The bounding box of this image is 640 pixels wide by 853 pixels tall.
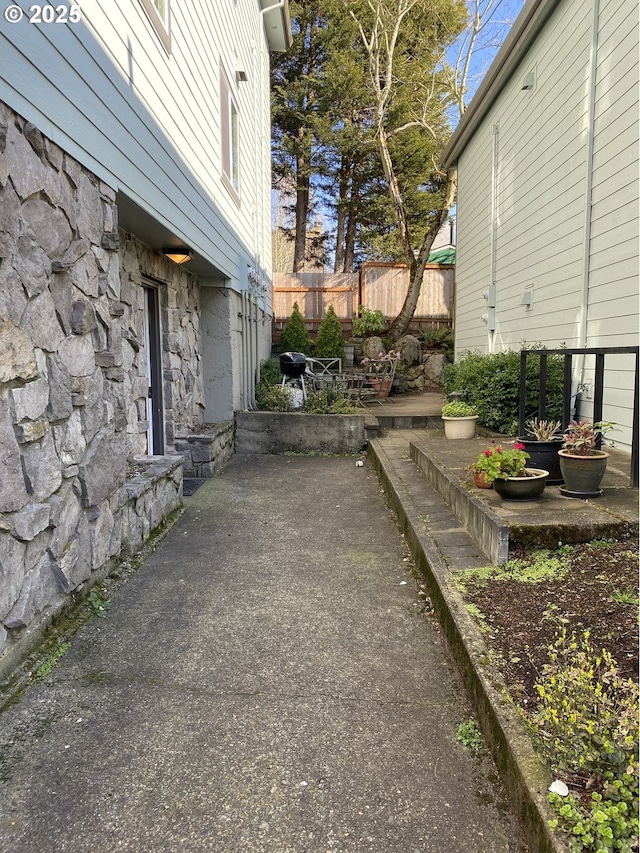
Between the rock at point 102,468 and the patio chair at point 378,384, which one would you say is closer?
the rock at point 102,468

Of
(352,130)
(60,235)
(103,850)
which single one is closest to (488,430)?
(60,235)

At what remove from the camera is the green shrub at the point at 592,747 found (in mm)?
1401

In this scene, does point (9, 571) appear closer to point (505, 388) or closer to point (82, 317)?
point (82, 317)

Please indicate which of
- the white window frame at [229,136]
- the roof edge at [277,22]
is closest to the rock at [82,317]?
the white window frame at [229,136]

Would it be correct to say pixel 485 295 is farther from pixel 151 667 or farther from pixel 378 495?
pixel 151 667

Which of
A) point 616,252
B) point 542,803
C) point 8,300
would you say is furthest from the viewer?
point 616,252

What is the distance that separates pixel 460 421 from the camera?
263 inches

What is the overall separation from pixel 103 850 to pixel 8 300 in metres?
2.00

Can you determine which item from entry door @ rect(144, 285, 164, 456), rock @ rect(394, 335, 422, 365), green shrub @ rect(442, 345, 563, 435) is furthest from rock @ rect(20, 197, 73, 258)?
rock @ rect(394, 335, 422, 365)

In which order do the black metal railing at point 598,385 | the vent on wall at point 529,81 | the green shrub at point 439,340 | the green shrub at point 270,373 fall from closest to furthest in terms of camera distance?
the black metal railing at point 598,385, the vent on wall at point 529,81, the green shrub at point 270,373, the green shrub at point 439,340

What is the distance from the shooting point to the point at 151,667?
8.52 ft

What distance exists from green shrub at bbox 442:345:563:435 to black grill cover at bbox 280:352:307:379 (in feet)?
12.1

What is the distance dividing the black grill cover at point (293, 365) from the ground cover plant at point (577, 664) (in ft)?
25.6

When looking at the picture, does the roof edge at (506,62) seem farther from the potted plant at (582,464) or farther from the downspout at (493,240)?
the potted plant at (582,464)
